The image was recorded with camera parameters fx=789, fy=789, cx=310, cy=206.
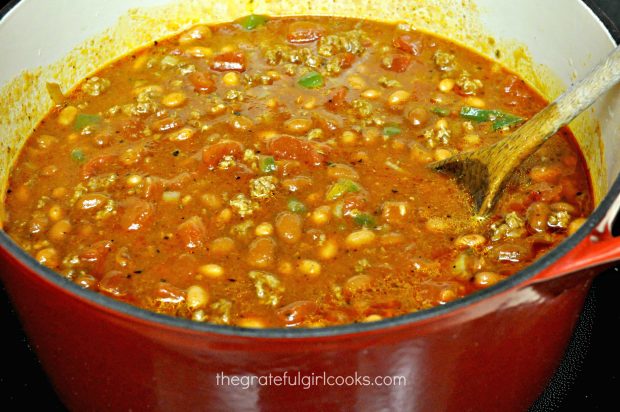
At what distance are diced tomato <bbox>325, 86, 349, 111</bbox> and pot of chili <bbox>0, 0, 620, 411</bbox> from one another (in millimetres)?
23

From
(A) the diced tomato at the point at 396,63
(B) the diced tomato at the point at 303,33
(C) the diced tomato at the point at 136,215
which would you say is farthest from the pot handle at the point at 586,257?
(B) the diced tomato at the point at 303,33

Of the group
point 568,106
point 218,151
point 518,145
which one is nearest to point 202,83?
point 218,151

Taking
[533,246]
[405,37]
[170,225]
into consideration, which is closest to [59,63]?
[170,225]

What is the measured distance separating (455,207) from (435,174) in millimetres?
205

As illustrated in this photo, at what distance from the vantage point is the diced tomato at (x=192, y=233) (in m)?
2.87

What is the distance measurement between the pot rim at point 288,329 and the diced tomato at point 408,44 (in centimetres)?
198

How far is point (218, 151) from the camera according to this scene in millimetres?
3230

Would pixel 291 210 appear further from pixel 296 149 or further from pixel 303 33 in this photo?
pixel 303 33

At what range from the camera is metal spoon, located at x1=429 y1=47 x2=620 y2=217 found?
9.09 feet

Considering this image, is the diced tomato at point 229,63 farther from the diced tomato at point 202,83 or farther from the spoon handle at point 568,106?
the spoon handle at point 568,106

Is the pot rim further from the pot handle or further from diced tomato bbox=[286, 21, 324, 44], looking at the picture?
diced tomato bbox=[286, 21, 324, 44]

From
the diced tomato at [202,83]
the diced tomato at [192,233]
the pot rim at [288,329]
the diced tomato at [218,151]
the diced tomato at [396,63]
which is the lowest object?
the diced tomato at [192,233]

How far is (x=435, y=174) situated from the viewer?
10.4 ft

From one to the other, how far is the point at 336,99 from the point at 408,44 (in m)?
0.64
